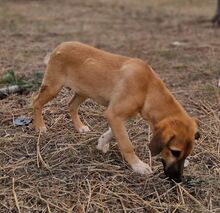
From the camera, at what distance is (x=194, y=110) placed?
7.12 m

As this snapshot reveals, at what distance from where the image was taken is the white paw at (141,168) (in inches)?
201

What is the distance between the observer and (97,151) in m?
5.59

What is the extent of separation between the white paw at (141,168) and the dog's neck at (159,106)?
0.40 m

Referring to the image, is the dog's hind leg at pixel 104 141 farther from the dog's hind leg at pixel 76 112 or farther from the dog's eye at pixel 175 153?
the dog's eye at pixel 175 153

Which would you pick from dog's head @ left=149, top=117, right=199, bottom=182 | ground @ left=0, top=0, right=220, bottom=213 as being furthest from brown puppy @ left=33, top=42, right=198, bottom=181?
ground @ left=0, top=0, right=220, bottom=213

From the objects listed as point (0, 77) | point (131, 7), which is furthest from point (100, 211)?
point (131, 7)

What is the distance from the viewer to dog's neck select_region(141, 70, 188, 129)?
16.0 feet

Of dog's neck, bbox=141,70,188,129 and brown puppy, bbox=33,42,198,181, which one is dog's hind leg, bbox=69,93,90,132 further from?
dog's neck, bbox=141,70,188,129

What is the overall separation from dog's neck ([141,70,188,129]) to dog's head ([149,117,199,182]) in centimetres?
16

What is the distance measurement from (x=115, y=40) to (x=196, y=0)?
8.50 meters

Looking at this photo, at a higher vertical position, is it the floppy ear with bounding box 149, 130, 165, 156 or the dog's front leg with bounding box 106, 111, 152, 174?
the floppy ear with bounding box 149, 130, 165, 156

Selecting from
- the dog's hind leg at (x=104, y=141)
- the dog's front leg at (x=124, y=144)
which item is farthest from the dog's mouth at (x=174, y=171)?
the dog's hind leg at (x=104, y=141)

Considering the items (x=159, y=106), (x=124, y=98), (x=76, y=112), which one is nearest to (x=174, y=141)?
(x=159, y=106)

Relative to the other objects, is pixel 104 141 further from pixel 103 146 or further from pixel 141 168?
pixel 141 168
